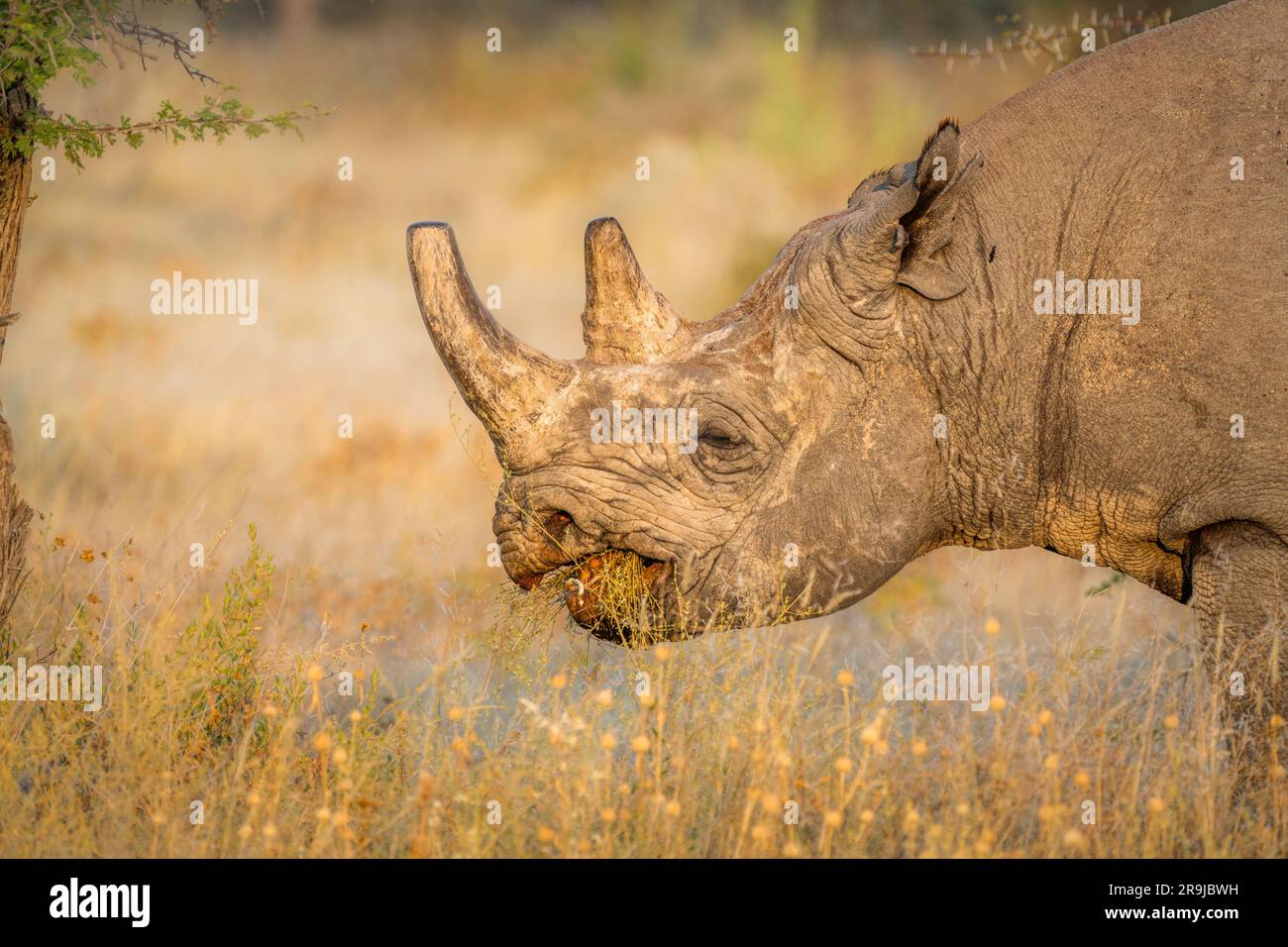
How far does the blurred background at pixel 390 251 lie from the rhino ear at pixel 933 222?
53.8 inches

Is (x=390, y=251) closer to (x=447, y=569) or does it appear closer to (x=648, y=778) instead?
(x=447, y=569)

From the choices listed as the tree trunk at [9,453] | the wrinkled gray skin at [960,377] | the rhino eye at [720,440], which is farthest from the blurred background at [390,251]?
the rhino eye at [720,440]

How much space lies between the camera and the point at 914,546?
6.20m

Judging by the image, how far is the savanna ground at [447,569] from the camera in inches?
210

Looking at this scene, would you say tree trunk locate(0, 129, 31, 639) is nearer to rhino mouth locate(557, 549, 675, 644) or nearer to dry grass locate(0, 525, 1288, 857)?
dry grass locate(0, 525, 1288, 857)

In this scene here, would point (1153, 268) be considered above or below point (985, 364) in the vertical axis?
above

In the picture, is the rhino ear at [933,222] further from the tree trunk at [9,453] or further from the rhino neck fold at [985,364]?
the tree trunk at [9,453]

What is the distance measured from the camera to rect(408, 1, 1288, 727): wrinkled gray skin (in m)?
5.63

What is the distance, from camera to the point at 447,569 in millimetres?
9625

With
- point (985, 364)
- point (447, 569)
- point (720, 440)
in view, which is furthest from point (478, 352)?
point (447, 569)

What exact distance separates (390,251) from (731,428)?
11.8 meters
